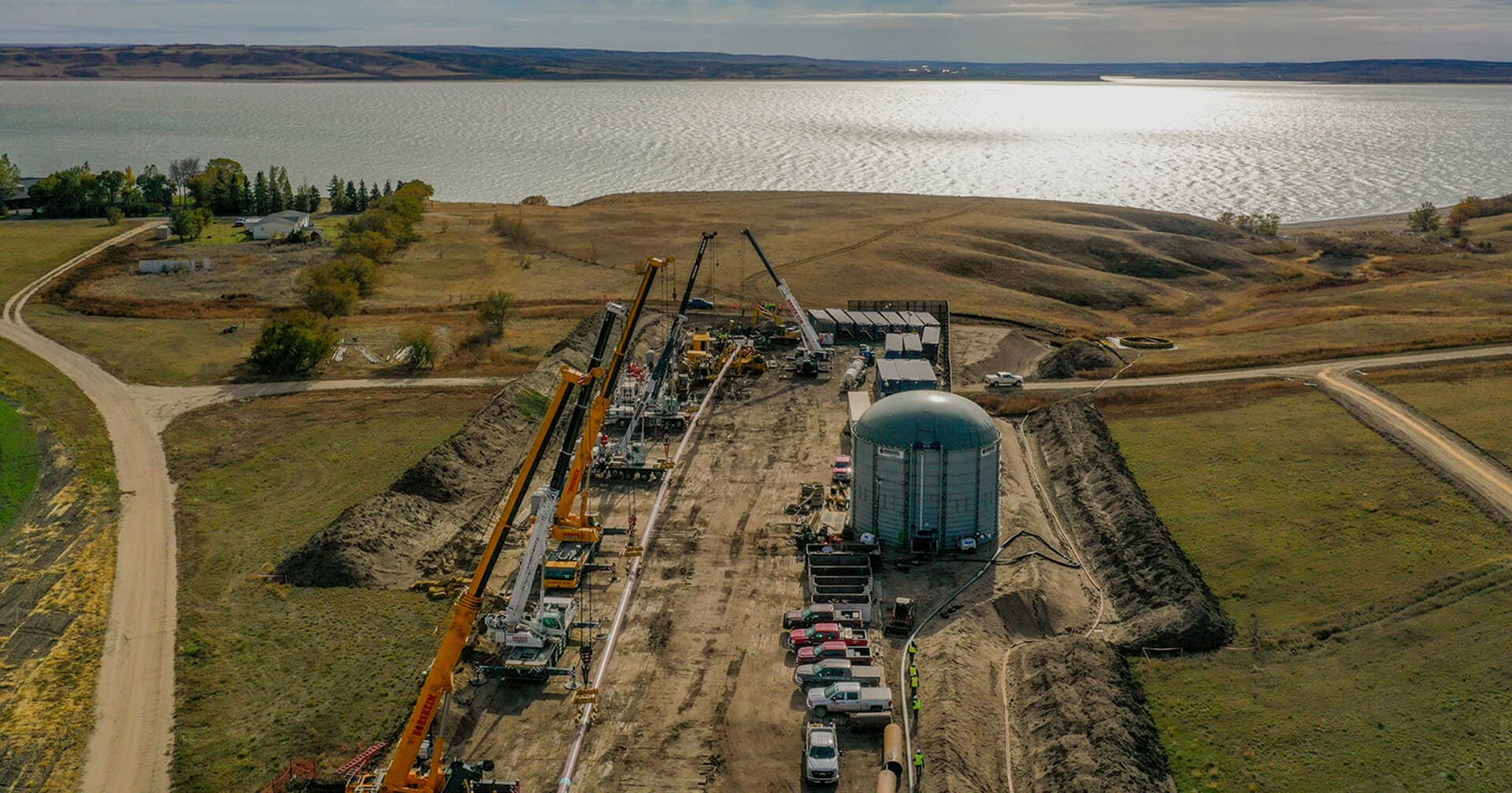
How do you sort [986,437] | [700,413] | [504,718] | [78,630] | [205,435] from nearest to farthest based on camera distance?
[504,718] → [78,630] → [986,437] → [205,435] → [700,413]

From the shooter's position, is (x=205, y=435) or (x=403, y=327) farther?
(x=403, y=327)

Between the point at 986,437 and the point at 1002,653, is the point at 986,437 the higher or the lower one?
the higher one

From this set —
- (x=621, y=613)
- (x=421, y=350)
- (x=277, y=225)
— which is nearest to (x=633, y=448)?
(x=621, y=613)

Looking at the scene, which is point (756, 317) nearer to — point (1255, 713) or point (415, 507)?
point (415, 507)

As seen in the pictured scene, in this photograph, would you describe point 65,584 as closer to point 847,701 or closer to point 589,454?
point 589,454

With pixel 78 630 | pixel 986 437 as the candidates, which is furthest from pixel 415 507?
pixel 986 437

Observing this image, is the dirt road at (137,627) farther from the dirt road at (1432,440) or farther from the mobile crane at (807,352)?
the dirt road at (1432,440)

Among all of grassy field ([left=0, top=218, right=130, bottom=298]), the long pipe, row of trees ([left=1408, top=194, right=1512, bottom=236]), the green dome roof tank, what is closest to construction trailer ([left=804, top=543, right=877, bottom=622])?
the green dome roof tank
